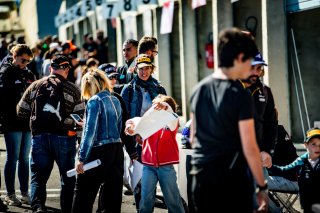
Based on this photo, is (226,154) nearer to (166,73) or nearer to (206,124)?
(206,124)

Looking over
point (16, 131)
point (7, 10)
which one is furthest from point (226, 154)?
point (7, 10)

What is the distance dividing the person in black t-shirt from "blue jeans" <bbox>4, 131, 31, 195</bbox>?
4.79m

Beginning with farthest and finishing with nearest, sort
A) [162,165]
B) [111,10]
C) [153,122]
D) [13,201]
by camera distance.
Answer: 1. [111,10]
2. [13,201]
3. [162,165]
4. [153,122]

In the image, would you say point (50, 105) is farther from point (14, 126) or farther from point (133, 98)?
point (14, 126)

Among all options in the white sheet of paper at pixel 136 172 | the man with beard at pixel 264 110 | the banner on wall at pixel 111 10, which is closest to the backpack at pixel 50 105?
the white sheet of paper at pixel 136 172

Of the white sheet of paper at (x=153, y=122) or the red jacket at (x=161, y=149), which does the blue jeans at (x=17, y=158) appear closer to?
the red jacket at (x=161, y=149)

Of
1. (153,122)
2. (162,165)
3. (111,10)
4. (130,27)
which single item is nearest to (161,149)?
(162,165)

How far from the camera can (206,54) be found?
60.3 ft

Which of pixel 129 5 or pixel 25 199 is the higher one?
pixel 129 5

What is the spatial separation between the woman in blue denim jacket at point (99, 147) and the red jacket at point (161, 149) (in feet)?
2.16

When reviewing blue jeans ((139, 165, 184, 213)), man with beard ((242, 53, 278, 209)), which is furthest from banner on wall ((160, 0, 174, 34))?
man with beard ((242, 53, 278, 209))

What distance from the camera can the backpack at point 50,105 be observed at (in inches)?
334

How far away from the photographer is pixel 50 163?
869 centimetres

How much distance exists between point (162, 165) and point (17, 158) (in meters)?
2.61
